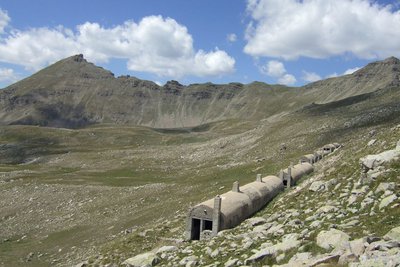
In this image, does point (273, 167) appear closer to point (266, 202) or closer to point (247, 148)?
point (266, 202)

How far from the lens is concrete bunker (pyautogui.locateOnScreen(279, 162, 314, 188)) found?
2042 inches

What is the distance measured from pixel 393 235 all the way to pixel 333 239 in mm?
2788

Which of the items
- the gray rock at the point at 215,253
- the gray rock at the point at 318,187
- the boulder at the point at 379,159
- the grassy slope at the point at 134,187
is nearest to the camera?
the gray rock at the point at 215,253

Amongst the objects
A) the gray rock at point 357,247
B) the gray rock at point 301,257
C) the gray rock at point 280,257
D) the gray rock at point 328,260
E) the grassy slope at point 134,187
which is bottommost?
the grassy slope at point 134,187

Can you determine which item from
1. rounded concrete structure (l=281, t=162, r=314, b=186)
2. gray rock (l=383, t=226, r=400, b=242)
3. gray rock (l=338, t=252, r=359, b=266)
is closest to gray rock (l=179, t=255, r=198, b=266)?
gray rock (l=338, t=252, r=359, b=266)

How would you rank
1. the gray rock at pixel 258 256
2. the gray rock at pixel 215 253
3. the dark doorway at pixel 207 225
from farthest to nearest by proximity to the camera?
the dark doorway at pixel 207 225 < the gray rock at pixel 215 253 < the gray rock at pixel 258 256

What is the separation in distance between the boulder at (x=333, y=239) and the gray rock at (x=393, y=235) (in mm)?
1663

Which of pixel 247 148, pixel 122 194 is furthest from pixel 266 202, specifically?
pixel 247 148

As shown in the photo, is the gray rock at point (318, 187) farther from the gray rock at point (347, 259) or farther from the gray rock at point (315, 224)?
the gray rock at point (347, 259)

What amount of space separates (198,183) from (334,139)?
3264 centimetres

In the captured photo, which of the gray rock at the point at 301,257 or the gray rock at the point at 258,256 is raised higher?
the gray rock at the point at 301,257

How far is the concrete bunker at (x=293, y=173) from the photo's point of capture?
51872mm

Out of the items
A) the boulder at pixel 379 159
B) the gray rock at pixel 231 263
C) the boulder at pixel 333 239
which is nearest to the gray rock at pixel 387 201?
the boulder at pixel 333 239

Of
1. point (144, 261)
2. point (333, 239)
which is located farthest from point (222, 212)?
point (333, 239)
